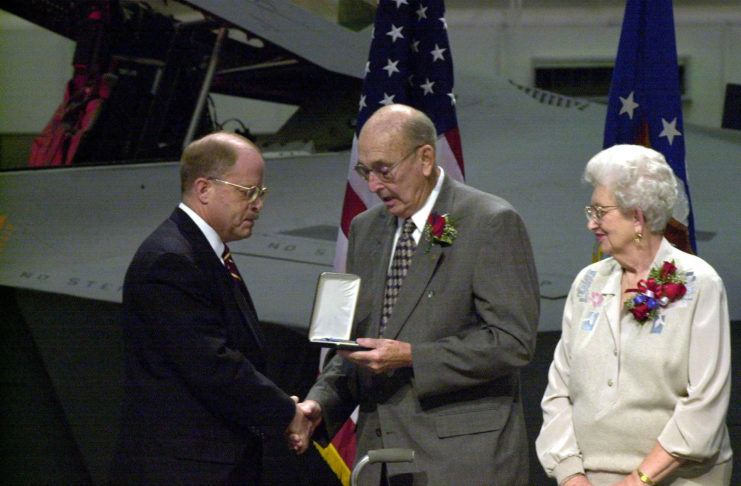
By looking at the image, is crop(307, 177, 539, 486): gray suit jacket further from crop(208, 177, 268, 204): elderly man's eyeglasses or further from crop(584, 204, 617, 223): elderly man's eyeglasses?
crop(208, 177, 268, 204): elderly man's eyeglasses

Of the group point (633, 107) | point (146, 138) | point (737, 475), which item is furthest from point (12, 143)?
point (737, 475)

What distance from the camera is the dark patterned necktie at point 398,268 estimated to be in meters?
1.78

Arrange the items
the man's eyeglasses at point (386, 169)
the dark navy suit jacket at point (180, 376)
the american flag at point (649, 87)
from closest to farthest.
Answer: the dark navy suit jacket at point (180, 376), the man's eyeglasses at point (386, 169), the american flag at point (649, 87)

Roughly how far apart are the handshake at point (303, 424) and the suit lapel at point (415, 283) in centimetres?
27

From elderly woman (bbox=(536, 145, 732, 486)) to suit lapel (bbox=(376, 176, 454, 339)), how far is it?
0.30m

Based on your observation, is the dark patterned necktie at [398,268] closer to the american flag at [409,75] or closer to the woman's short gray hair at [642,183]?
the woman's short gray hair at [642,183]

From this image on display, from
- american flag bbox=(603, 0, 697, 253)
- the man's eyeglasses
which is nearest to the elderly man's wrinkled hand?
the man's eyeglasses

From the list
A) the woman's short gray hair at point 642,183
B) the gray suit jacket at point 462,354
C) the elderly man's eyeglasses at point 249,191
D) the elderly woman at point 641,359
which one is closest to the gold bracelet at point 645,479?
the elderly woman at point 641,359

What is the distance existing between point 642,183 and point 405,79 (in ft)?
4.13

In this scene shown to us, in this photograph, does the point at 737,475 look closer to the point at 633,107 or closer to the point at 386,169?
the point at 633,107

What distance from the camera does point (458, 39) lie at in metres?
2.96

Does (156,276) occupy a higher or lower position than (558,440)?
higher

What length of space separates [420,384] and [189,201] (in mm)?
592

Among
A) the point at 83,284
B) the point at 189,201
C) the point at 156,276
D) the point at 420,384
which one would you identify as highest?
the point at 189,201
